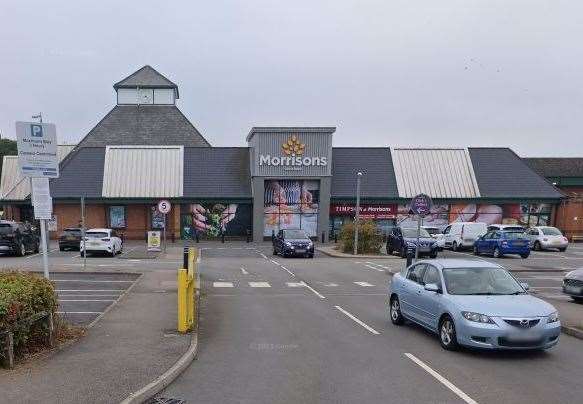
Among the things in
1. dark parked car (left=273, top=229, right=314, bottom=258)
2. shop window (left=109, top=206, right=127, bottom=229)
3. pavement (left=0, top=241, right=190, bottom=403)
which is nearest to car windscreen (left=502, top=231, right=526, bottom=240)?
dark parked car (left=273, top=229, right=314, bottom=258)

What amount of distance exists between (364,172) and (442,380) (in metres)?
36.8

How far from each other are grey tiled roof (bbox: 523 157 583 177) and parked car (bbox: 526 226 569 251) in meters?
16.7

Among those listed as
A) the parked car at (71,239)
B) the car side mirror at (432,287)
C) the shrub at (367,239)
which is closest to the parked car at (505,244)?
the shrub at (367,239)

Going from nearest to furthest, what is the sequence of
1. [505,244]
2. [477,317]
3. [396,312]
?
1. [477,317]
2. [396,312]
3. [505,244]

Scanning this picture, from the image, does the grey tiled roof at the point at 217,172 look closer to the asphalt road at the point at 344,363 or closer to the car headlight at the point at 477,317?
the asphalt road at the point at 344,363

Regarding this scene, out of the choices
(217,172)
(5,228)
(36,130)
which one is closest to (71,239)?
(5,228)

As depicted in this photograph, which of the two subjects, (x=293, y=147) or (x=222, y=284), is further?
(x=293, y=147)

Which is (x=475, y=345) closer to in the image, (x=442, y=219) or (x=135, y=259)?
(x=135, y=259)

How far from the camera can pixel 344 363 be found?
820 cm

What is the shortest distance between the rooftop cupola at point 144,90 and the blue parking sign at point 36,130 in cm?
4891

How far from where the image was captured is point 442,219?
43250 millimetres

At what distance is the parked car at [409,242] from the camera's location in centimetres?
2867

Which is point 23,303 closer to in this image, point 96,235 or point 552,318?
point 552,318

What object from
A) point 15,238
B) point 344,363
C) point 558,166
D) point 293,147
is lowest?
point 344,363
